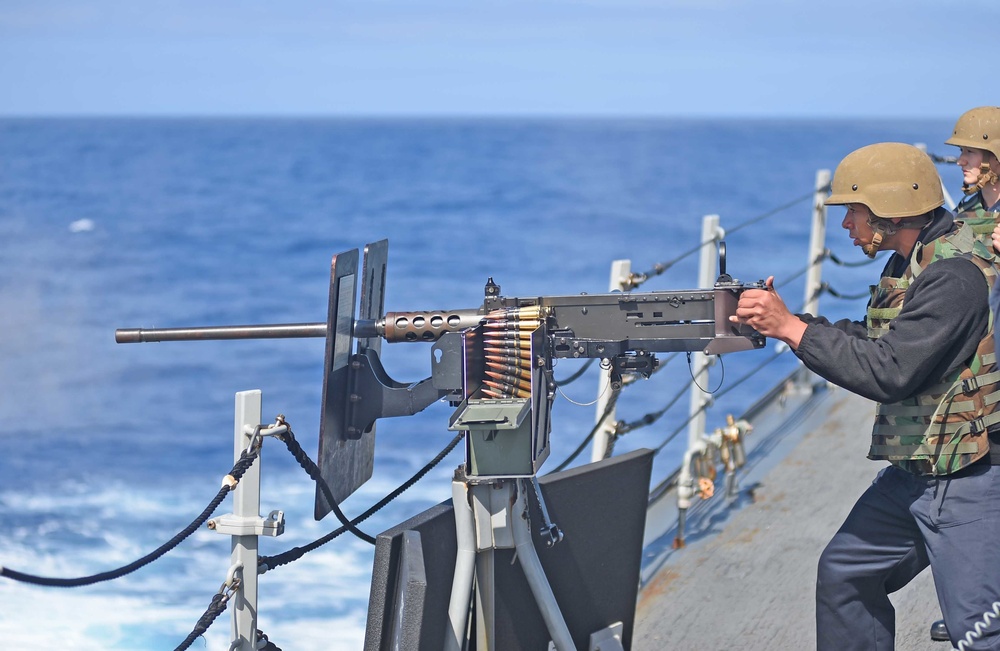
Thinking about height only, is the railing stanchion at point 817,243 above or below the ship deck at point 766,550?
above

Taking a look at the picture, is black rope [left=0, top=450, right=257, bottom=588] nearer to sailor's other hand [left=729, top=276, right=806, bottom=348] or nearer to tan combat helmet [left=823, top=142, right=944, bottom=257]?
sailor's other hand [left=729, top=276, right=806, bottom=348]

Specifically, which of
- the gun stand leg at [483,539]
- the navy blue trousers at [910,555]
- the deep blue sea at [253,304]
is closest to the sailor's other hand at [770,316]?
the navy blue trousers at [910,555]

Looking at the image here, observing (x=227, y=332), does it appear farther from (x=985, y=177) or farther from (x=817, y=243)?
(x=817, y=243)

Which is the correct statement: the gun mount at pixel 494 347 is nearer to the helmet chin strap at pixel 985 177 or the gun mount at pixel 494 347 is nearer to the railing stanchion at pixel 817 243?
the helmet chin strap at pixel 985 177

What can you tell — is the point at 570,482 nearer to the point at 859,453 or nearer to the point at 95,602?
the point at 859,453

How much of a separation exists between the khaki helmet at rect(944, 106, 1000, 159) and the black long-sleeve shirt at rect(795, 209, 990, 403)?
7.52ft

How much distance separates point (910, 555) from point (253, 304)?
26890 mm

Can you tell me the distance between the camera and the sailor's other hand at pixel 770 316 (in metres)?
3.11

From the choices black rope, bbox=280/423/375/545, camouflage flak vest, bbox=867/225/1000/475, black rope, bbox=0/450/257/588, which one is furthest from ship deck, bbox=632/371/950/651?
black rope, bbox=0/450/257/588

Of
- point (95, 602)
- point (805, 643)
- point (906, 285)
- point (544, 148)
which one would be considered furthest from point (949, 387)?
point (544, 148)

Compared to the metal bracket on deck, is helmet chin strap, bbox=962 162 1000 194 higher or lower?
higher

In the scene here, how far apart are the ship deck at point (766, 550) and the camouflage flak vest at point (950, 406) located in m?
1.33

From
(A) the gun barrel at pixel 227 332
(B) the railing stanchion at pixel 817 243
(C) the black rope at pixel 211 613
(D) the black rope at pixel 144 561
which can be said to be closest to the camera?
(D) the black rope at pixel 144 561

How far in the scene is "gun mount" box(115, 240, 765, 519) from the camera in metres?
3.12
